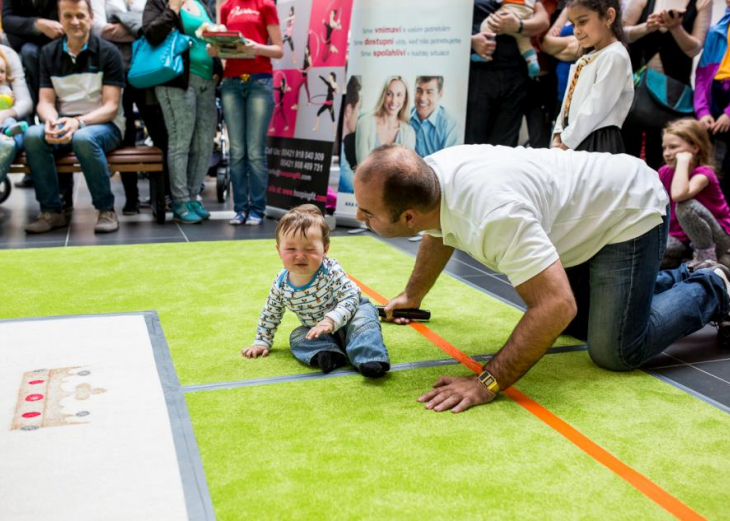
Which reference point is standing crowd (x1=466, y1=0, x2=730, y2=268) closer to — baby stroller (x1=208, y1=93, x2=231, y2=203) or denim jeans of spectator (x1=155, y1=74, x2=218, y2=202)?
denim jeans of spectator (x1=155, y1=74, x2=218, y2=202)

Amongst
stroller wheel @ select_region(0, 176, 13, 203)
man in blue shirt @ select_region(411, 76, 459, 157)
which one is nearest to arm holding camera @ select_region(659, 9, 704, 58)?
man in blue shirt @ select_region(411, 76, 459, 157)

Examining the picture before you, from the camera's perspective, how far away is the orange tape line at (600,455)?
4.86 feet

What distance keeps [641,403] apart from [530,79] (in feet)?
9.56

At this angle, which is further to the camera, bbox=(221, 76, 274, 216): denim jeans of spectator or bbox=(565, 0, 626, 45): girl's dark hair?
bbox=(221, 76, 274, 216): denim jeans of spectator

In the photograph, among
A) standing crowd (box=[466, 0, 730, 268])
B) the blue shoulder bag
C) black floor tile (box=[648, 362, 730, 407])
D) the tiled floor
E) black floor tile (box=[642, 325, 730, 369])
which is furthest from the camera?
the blue shoulder bag

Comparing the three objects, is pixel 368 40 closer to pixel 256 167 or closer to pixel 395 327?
pixel 256 167

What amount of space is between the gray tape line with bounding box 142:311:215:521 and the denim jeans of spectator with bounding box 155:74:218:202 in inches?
99.4

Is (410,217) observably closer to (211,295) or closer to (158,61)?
(211,295)

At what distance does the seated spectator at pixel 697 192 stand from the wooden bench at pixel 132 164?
10.7 ft

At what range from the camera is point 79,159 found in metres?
4.39

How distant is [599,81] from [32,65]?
382cm

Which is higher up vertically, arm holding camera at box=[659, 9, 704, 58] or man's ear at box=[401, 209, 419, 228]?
arm holding camera at box=[659, 9, 704, 58]

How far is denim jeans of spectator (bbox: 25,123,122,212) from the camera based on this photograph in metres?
4.34

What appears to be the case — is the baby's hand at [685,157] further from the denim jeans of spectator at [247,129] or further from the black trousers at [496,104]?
the denim jeans of spectator at [247,129]
